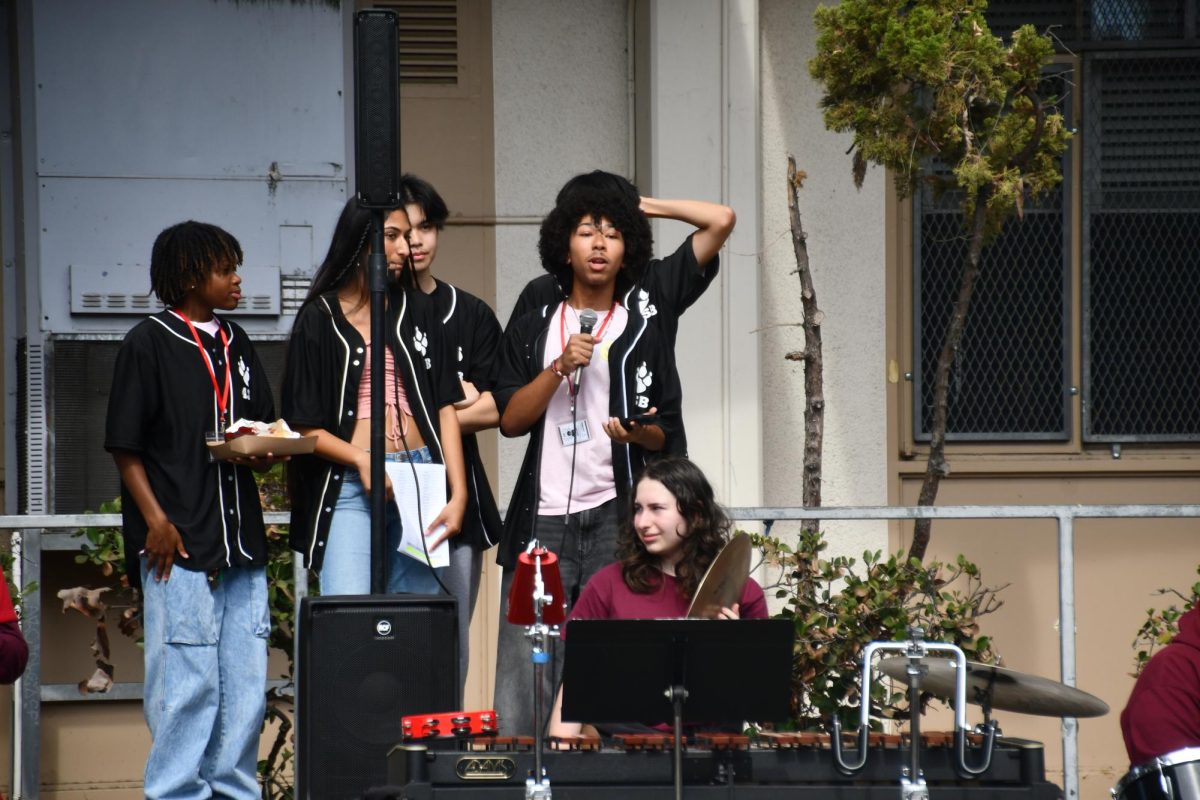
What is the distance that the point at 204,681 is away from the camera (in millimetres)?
5160

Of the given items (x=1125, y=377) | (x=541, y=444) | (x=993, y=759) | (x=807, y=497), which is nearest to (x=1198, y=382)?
(x=1125, y=377)

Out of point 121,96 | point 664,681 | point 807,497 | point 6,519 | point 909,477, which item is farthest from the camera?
point 909,477

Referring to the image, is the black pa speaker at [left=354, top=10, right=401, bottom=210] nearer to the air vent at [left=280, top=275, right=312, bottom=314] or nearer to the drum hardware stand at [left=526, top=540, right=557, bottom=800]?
the drum hardware stand at [left=526, top=540, right=557, bottom=800]

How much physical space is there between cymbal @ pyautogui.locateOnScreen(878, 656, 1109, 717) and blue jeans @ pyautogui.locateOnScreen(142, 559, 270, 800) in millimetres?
2078

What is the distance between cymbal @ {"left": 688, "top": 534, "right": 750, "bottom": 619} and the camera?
4.25 meters

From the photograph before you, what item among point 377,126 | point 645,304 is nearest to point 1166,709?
point 645,304

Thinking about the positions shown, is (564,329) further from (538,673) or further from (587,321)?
(538,673)

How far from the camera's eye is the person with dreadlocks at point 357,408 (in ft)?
17.3

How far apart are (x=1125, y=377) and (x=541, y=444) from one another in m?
3.62

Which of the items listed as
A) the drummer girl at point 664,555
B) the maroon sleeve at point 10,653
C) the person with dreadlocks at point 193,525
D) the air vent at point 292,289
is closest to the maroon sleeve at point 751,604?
the drummer girl at point 664,555

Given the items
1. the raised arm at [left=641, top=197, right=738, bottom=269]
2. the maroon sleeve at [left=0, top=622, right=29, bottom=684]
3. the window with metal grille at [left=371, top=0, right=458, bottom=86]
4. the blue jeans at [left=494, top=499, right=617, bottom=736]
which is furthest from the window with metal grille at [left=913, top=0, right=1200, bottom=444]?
the maroon sleeve at [left=0, top=622, right=29, bottom=684]

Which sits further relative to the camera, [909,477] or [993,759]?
[909,477]

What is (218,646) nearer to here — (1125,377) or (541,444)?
(541,444)

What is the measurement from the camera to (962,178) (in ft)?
20.0
